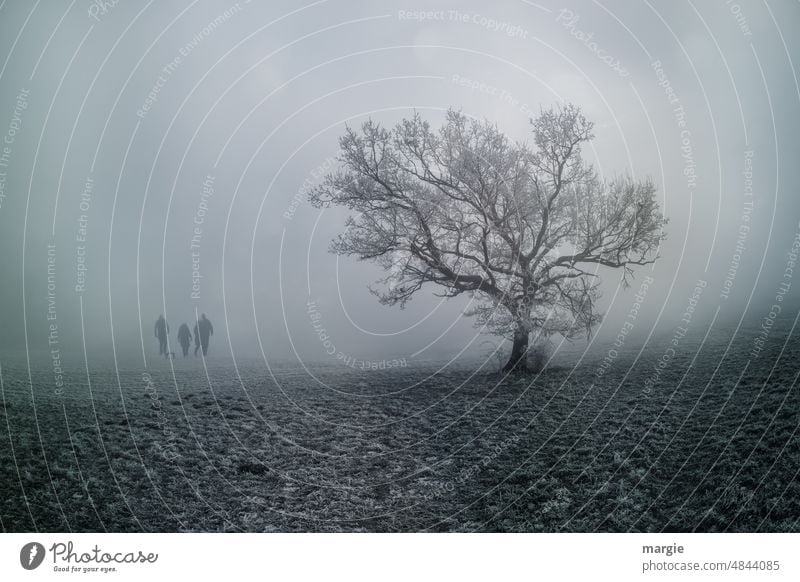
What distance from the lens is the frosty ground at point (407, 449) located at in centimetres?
661

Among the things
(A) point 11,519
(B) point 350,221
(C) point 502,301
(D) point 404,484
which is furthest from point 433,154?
(A) point 11,519

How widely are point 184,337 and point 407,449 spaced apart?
14.3ft

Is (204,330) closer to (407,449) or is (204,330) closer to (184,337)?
(184,337)

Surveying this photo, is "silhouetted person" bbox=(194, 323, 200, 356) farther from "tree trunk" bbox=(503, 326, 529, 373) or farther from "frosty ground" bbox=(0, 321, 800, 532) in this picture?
"tree trunk" bbox=(503, 326, 529, 373)

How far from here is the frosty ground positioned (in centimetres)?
661

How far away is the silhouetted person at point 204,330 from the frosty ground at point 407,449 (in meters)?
0.51

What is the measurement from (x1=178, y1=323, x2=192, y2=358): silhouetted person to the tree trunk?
5720 millimetres
